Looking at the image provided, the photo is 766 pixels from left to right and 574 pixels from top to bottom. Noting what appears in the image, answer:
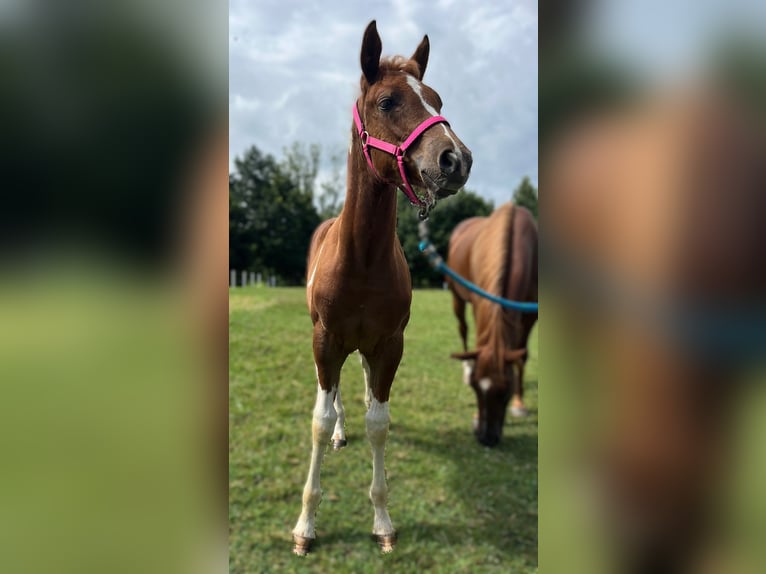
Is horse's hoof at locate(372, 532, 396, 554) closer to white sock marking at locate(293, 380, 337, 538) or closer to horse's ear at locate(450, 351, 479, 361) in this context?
white sock marking at locate(293, 380, 337, 538)

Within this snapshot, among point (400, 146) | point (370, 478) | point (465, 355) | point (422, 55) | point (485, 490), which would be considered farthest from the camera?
point (465, 355)

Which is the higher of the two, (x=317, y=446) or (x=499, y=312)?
(x=499, y=312)

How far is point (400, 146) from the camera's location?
1075 mm

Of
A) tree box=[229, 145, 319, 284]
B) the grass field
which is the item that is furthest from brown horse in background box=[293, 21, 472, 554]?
tree box=[229, 145, 319, 284]

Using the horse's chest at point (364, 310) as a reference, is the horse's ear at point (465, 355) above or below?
below

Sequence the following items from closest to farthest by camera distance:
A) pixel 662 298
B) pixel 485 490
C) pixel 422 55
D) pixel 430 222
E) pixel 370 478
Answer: pixel 662 298 → pixel 422 55 → pixel 370 478 → pixel 485 490 → pixel 430 222

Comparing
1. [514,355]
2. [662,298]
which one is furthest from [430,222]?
[662,298]

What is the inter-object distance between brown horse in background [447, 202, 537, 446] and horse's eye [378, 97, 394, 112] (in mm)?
2104

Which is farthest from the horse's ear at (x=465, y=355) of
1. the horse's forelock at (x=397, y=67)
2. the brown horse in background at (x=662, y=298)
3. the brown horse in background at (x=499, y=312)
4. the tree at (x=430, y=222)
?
the brown horse in background at (x=662, y=298)

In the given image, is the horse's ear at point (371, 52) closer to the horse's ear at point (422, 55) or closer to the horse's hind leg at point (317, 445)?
the horse's ear at point (422, 55)

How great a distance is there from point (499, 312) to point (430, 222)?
2.12 meters

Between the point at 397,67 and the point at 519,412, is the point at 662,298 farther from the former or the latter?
the point at 519,412

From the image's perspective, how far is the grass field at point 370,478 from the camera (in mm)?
2074

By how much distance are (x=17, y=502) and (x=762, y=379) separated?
103 centimetres
